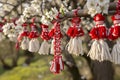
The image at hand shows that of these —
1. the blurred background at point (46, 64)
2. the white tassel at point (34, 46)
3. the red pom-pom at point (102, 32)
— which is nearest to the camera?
the red pom-pom at point (102, 32)

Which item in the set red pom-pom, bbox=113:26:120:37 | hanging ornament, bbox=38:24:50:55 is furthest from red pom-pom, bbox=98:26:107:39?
hanging ornament, bbox=38:24:50:55

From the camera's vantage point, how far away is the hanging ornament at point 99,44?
4.61m

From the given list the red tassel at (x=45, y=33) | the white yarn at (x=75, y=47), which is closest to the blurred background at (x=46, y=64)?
the red tassel at (x=45, y=33)

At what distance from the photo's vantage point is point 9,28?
744 cm

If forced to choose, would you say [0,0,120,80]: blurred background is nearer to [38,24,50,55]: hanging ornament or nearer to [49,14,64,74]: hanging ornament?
[38,24,50,55]: hanging ornament

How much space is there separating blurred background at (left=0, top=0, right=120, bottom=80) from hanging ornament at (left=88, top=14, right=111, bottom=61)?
238 centimetres

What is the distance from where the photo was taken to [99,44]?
468cm

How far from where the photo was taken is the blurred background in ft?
26.5

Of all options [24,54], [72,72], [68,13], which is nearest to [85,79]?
[72,72]

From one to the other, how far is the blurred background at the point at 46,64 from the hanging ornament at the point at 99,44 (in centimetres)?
238

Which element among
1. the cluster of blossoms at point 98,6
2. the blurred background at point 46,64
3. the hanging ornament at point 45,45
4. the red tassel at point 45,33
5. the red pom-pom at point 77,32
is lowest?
the blurred background at point 46,64

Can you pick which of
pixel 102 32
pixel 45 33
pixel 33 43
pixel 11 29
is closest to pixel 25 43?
pixel 33 43

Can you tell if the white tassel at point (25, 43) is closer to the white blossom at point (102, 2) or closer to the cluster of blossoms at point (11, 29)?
the cluster of blossoms at point (11, 29)

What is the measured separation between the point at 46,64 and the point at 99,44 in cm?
1424
